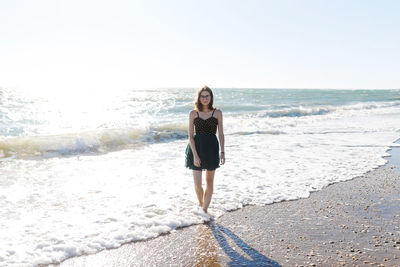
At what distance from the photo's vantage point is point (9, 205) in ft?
17.9

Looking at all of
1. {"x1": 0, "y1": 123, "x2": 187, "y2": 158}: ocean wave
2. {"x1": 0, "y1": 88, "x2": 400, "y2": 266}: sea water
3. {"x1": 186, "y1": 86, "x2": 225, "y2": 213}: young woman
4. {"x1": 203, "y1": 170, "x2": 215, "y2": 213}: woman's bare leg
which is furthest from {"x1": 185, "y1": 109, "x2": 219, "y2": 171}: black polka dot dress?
{"x1": 0, "y1": 123, "x2": 187, "y2": 158}: ocean wave

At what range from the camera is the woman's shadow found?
11.3 feet

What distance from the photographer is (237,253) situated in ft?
12.1

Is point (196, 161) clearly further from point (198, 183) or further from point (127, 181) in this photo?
point (127, 181)

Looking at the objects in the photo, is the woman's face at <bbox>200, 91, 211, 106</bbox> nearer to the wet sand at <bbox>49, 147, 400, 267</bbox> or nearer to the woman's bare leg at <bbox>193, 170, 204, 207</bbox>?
the woman's bare leg at <bbox>193, 170, 204, 207</bbox>

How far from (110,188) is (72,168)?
275cm

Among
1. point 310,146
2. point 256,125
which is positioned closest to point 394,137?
point 310,146

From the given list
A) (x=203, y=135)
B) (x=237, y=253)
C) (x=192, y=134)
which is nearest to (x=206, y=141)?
(x=203, y=135)

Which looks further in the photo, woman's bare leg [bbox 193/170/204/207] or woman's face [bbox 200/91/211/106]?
woman's bare leg [bbox 193/170/204/207]

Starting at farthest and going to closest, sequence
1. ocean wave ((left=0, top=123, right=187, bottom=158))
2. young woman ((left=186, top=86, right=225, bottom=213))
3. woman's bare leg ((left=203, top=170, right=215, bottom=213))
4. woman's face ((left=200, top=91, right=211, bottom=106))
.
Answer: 1. ocean wave ((left=0, top=123, right=187, bottom=158))
2. woman's bare leg ((left=203, top=170, right=215, bottom=213))
3. young woman ((left=186, top=86, right=225, bottom=213))
4. woman's face ((left=200, top=91, right=211, bottom=106))

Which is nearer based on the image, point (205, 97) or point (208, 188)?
point (205, 97)

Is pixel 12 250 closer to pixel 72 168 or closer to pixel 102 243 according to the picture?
pixel 102 243

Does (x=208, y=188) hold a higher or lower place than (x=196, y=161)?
lower

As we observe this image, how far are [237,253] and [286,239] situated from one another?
71 cm
